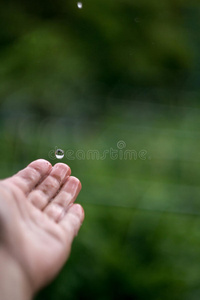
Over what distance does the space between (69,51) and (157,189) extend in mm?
1162

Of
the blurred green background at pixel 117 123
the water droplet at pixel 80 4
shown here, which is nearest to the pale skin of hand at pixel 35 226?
the blurred green background at pixel 117 123

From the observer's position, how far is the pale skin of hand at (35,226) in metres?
0.99

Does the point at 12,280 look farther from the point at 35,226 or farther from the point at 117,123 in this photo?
the point at 117,123

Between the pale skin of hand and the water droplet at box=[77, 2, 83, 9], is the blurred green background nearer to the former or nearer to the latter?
the water droplet at box=[77, 2, 83, 9]

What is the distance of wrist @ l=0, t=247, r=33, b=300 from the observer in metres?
0.93

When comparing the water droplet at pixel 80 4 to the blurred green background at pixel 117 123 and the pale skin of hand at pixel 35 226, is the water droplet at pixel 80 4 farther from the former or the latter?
the pale skin of hand at pixel 35 226

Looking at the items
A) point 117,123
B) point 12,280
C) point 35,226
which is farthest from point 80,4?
point 12,280

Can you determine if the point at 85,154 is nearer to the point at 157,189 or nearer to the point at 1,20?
the point at 157,189

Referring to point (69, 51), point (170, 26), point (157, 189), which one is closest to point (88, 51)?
point (69, 51)

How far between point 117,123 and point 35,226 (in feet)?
4.91

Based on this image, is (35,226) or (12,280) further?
(35,226)

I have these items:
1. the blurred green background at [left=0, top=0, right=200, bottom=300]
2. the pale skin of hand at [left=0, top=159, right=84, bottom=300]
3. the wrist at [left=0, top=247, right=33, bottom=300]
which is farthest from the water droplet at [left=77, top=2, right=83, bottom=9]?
the wrist at [left=0, top=247, right=33, bottom=300]

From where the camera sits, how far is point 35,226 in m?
1.13

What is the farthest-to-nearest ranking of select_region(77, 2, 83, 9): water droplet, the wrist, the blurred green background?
select_region(77, 2, 83, 9): water droplet
the blurred green background
the wrist
